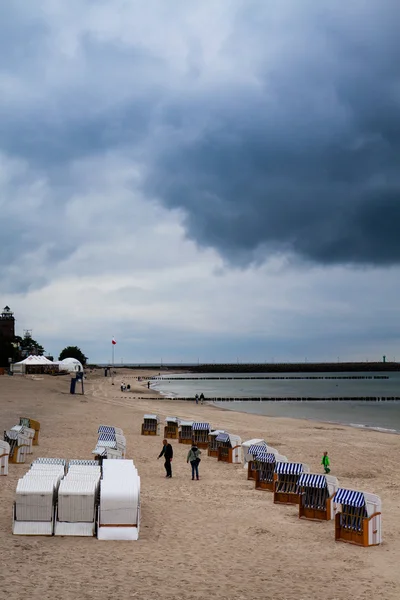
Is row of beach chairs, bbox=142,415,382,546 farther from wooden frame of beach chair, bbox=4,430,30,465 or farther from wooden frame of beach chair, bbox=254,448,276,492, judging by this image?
wooden frame of beach chair, bbox=4,430,30,465

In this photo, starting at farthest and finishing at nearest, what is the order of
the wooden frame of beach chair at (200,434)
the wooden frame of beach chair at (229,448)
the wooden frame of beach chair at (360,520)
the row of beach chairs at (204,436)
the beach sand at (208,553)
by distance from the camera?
1. the wooden frame of beach chair at (200,434)
2. the row of beach chairs at (204,436)
3. the wooden frame of beach chair at (229,448)
4. the wooden frame of beach chair at (360,520)
5. the beach sand at (208,553)

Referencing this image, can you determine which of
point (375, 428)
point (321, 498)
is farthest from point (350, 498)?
point (375, 428)

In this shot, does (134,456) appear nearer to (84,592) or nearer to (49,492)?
(49,492)

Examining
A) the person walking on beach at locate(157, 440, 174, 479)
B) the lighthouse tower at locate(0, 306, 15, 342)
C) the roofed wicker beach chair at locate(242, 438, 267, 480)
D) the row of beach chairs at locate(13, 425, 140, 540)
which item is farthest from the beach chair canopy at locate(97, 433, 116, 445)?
the lighthouse tower at locate(0, 306, 15, 342)

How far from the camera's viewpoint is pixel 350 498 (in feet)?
45.4

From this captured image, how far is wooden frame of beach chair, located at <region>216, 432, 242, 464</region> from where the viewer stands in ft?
79.5

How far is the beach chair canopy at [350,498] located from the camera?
44.7ft

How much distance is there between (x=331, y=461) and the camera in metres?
25.7

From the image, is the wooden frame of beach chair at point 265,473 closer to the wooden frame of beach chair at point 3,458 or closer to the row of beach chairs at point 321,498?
the row of beach chairs at point 321,498

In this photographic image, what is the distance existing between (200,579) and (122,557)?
66.8 inches

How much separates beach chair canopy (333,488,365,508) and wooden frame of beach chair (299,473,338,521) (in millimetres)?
1233

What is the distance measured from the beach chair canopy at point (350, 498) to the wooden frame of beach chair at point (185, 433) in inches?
620

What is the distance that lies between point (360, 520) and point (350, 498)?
599mm

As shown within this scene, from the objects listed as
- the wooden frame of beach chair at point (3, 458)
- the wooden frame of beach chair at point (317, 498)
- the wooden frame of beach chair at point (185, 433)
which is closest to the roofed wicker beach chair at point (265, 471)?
the wooden frame of beach chair at point (317, 498)
